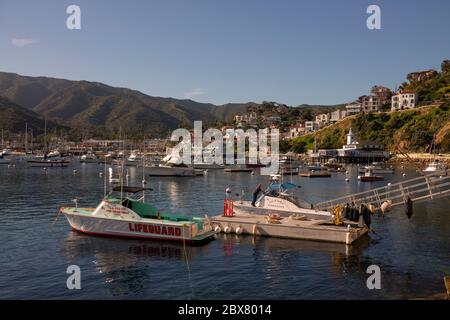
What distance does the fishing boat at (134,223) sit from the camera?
31.5 metres

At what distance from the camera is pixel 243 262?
27328 millimetres

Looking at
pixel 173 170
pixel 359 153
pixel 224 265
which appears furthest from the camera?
pixel 359 153

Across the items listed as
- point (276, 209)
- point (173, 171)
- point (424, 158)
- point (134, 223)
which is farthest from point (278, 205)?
point (424, 158)

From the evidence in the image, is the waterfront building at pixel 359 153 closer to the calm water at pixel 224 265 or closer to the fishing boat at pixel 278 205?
the calm water at pixel 224 265

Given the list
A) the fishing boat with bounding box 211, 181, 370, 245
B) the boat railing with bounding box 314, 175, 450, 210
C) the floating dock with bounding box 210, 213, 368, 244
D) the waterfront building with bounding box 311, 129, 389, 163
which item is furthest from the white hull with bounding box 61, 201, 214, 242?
the waterfront building with bounding box 311, 129, 389, 163

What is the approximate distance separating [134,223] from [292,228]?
12154 millimetres

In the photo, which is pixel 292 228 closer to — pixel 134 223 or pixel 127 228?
pixel 134 223

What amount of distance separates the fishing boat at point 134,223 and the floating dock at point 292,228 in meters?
1.95

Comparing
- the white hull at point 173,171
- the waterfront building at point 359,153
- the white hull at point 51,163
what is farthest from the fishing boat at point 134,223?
the waterfront building at point 359,153

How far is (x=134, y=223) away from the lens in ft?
106

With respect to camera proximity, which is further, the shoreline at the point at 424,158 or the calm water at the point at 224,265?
the shoreline at the point at 424,158

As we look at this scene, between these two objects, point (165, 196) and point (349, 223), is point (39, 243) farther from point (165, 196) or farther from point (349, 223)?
point (165, 196)

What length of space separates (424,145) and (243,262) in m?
156
